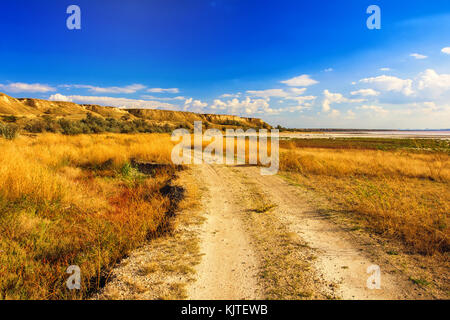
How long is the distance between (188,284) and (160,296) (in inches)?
14.8

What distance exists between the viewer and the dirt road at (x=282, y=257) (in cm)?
259

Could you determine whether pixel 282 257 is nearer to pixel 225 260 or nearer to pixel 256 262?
pixel 256 262

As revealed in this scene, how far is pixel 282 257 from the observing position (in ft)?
A: 11.1

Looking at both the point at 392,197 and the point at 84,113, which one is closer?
the point at 392,197

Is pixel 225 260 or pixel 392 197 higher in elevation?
pixel 392 197

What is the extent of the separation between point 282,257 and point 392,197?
4.96m

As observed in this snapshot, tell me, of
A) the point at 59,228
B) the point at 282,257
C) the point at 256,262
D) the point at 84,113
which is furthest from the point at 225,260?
the point at 84,113

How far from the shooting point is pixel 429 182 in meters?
8.98

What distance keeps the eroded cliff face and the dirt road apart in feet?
146

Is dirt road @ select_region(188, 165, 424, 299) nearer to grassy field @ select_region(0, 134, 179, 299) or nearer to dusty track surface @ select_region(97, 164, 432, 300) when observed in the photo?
dusty track surface @ select_region(97, 164, 432, 300)

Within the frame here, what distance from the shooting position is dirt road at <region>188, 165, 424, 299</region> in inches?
102

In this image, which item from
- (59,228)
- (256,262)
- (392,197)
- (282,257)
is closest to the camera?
(256,262)

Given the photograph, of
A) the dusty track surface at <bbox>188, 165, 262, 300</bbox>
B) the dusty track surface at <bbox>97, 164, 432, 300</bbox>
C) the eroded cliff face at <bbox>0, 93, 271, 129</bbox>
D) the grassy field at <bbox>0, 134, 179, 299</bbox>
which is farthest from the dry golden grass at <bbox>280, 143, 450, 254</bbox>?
the eroded cliff face at <bbox>0, 93, 271, 129</bbox>

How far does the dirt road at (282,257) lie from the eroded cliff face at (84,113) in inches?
1747
